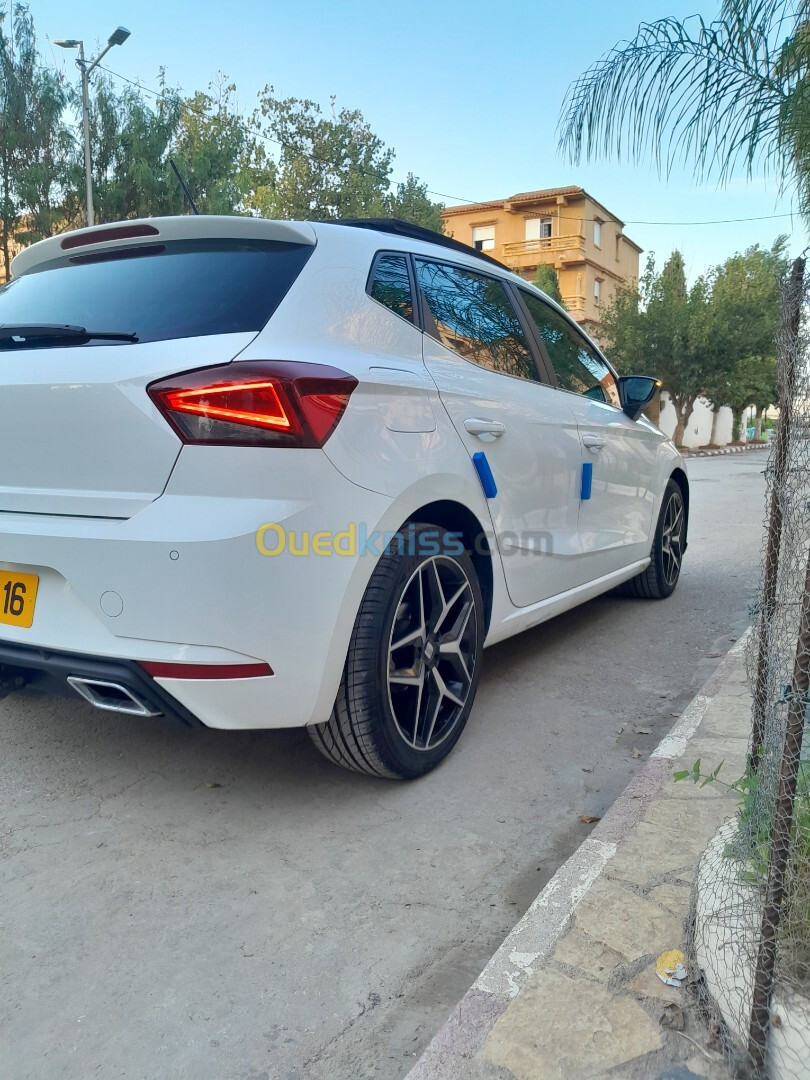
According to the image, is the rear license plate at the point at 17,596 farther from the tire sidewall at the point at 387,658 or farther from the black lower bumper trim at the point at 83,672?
the tire sidewall at the point at 387,658

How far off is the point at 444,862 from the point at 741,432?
148ft

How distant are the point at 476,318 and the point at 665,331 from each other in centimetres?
2678

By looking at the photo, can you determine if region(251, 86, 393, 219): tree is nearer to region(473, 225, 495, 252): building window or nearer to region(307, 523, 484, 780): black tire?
region(473, 225, 495, 252): building window

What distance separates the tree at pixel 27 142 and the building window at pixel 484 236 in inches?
1000

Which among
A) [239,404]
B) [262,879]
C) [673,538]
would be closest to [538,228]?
[673,538]

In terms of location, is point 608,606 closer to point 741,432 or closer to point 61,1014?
point 61,1014

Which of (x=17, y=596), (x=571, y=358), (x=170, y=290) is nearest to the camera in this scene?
(x=17, y=596)

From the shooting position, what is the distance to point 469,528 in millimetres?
2973

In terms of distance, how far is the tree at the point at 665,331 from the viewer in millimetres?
27984

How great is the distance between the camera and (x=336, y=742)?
100 inches

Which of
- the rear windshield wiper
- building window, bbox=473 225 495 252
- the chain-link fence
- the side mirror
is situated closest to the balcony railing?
building window, bbox=473 225 495 252

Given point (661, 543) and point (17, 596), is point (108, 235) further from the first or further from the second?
point (661, 543)

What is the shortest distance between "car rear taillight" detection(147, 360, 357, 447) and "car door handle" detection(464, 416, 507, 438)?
2.79 feet

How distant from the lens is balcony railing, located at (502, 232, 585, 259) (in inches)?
1469
